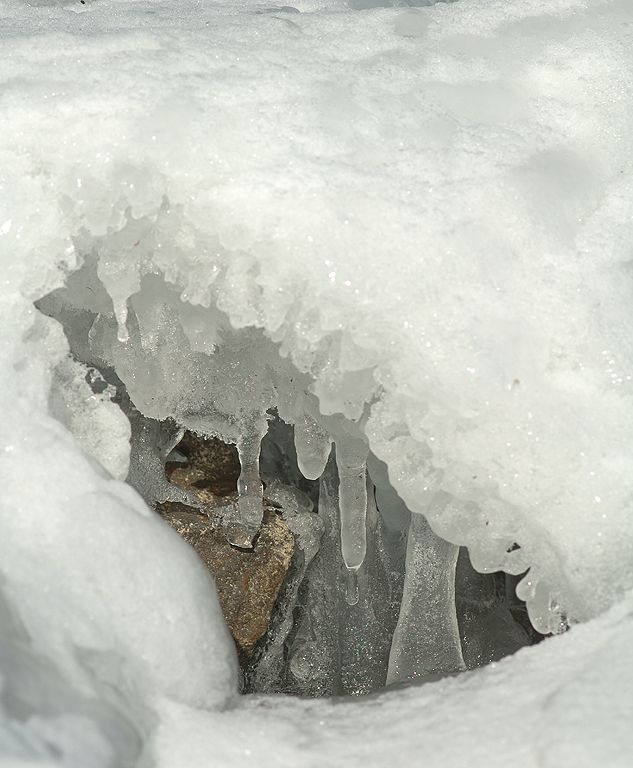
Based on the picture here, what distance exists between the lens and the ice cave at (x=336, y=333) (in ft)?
2.98

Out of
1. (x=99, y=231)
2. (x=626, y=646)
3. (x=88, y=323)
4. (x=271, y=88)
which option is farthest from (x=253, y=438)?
(x=626, y=646)

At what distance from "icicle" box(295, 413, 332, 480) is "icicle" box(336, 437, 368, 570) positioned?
0.16 ft

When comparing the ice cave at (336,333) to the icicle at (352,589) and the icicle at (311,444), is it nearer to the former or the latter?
the icicle at (311,444)

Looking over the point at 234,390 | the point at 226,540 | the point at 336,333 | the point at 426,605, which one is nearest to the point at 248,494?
the point at 226,540

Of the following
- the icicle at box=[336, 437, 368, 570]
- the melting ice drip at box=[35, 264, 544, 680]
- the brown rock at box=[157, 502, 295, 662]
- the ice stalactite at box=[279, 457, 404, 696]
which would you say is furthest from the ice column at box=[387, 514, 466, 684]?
the brown rock at box=[157, 502, 295, 662]

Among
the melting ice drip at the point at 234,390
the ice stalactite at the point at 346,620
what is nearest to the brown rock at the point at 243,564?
the ice stalactite at the point at 346,620

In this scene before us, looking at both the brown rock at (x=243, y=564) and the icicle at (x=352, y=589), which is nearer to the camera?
the brown rock at (x=243, y=564)

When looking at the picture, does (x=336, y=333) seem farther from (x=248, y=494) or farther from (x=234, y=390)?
(x=248, y=494)

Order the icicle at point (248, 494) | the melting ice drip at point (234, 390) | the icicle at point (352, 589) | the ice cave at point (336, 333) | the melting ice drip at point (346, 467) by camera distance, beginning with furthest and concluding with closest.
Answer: the icicle at point (352, 589) → the icicle at point (248, 494) → the melting ice drip at point (346, 467) → the melting ice drip at point (234, 390) → the ice cave at point (336, 333)

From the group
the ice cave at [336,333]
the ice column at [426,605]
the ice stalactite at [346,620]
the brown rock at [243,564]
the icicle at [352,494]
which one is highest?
the ice cave at [336,333]

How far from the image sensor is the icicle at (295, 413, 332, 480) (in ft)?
5.02

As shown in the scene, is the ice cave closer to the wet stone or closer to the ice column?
the ice column

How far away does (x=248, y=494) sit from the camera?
182 centimetres

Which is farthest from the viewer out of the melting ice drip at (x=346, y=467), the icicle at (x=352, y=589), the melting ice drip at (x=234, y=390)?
the icicle at (x=352, y=589)
